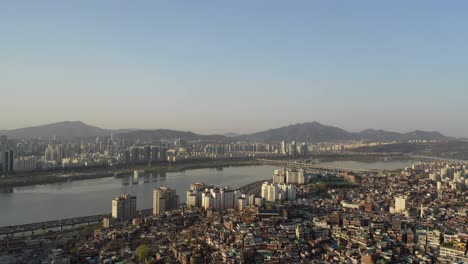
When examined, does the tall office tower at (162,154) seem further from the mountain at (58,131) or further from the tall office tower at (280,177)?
the mountain at (58,131)

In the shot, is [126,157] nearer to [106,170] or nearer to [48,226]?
[106,170]

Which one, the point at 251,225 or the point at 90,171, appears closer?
the point at 251,225

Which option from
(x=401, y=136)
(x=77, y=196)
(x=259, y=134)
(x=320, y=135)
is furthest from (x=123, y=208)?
(x=401, y=136)

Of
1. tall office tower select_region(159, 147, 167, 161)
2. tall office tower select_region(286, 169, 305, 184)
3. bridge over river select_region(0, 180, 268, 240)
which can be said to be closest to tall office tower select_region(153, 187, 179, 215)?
bridge over river select_region(0, 180, 268, 240)

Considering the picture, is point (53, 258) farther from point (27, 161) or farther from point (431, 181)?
point (27, 161)

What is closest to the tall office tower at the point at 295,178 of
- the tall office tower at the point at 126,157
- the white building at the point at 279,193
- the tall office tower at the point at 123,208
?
the white building at the point at 279,193

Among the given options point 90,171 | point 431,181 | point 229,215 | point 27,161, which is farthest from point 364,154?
point 229,215
